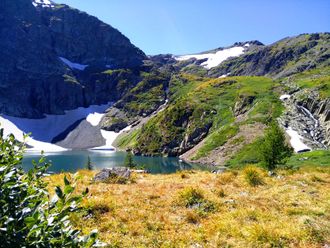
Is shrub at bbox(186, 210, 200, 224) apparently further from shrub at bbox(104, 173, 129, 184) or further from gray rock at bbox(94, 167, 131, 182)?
gray rock at bbox(94, 167, 131, 182)

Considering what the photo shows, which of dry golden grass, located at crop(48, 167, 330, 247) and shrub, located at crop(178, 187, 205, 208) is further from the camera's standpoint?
shrub, located at crop(178, 187, 205, 208)

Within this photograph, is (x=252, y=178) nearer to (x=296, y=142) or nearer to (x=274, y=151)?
(x=274, y=151)

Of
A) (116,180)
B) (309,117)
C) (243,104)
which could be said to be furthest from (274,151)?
(243,104)

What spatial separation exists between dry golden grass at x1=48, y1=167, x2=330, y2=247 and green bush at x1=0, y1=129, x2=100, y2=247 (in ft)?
17.3

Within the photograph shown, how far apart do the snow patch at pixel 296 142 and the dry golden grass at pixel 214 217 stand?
106 m

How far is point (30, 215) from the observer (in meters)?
4.43

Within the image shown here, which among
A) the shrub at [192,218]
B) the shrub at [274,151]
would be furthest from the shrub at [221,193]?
the shrub at [274,151]

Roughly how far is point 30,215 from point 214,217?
10155 mm

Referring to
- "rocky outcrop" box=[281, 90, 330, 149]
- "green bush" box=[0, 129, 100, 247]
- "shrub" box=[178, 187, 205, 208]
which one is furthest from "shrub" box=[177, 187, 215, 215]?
"rocky outcrop" box=[281, 90, 330, 149]

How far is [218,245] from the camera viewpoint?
36.2 ft

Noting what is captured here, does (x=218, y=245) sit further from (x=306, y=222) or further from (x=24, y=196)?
(x=24, y=196)

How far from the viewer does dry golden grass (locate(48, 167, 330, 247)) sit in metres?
11.3

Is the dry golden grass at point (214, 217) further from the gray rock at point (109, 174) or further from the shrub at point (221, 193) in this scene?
the gray rock at point (109, 174)

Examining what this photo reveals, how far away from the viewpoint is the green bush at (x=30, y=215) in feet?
13.5
